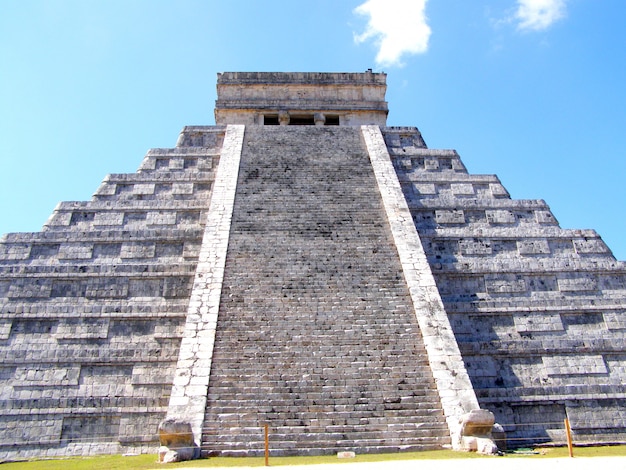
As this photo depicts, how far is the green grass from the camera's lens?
6660mm

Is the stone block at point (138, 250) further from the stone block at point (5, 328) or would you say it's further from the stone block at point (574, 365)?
the stone block at point (574, 365)

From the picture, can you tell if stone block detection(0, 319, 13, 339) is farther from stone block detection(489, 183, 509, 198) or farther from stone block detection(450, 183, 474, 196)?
stone block detection(489, 183, 509, 198)

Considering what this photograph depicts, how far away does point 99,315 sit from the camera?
10125 millimetres

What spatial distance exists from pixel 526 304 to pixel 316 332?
4441 mm

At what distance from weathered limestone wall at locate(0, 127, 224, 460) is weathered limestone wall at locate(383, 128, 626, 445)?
5.35 meters

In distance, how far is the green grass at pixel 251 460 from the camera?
6.66m

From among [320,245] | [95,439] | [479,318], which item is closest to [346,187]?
[320,245]

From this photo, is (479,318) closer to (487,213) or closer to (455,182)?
(487,213)

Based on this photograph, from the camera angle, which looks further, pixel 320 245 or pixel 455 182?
pixel 455 182

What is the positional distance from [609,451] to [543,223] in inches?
246

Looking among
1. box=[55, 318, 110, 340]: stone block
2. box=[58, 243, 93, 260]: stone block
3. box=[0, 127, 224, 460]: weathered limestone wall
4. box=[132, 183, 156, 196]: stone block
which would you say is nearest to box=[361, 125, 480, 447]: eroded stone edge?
box=[0, 127, 224, 460]: weathered limestone wall

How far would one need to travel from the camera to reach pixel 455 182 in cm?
1392

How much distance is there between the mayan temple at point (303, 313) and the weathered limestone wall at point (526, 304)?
4 centimetres

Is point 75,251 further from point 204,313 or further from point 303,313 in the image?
point 303,313
